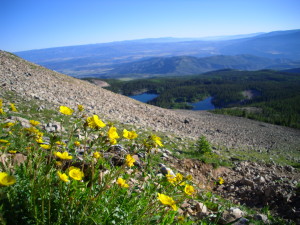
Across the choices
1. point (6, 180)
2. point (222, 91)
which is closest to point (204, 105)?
point (222, 91)

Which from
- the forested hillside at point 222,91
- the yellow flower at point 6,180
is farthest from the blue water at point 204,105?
the yellow flower at point 6,180

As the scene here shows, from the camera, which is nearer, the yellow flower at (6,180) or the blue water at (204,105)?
the yellow flower at (6,180)

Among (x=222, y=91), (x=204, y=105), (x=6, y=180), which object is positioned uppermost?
(x=6, y=180)

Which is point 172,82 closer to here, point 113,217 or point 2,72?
point 2,72

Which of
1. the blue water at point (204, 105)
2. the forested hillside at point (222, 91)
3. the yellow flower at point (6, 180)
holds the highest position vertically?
the yellow flower at point (6, 180)

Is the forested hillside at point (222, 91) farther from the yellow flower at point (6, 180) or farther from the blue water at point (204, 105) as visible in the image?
the yellow flower at point (6, 180)

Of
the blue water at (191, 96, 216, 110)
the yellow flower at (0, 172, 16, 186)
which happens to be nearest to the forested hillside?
the blue water at (191, 96, 216, 110)

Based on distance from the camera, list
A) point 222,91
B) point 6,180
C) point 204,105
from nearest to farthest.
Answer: point 6,180
point 204,105
point 222,91

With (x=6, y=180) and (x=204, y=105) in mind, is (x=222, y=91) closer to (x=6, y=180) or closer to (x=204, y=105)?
(x=204, y=105)

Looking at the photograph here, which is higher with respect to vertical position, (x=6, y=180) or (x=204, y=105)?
(x=6, y=180)

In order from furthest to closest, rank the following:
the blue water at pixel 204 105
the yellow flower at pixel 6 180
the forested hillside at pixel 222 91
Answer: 1. the blue water at pixel 204 105
2. the forested hillside at pixel 222 91
3. the yellow flower at pixel 6 180

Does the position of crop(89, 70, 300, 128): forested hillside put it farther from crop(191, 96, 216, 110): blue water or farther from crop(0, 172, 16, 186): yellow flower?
crop(0, 172, 16, 186): yellow flower

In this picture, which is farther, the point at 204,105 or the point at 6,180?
the point at 204,105

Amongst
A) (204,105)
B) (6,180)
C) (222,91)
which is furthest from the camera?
(222,91)
